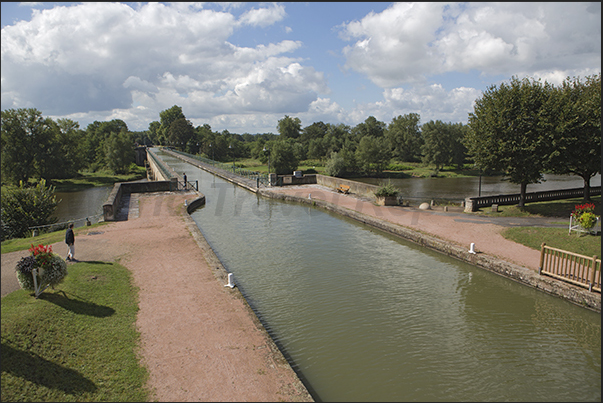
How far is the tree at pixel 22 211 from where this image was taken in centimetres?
1641

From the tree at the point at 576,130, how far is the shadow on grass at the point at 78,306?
65.3 feet

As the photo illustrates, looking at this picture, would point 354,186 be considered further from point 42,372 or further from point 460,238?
point 42,372

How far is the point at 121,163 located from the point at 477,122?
5533cm

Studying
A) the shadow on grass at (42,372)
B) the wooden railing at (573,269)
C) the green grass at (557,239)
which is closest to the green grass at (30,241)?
the shadow on grass at (42,372)

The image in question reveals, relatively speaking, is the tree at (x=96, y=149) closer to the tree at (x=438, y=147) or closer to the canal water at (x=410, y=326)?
the tree at (x=438, y=147)

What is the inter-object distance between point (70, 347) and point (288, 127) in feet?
280

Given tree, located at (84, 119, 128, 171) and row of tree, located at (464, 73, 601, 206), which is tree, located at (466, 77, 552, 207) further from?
tree, located at (84, 119, 128, 171)

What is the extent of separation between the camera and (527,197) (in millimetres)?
22906

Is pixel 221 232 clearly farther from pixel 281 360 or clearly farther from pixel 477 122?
pixel 477 122

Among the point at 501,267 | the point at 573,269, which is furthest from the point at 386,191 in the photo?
the point at 573,269

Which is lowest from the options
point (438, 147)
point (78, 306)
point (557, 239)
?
point (78, 306)

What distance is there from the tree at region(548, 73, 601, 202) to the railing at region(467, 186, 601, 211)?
11.7 feet

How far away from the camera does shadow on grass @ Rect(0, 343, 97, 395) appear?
5.53m

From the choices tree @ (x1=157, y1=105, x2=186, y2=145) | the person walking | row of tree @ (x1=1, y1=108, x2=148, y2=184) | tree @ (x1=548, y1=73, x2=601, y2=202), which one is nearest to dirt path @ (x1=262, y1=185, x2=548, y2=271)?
tree @ (x1=548, y1=73, x2=601, y2=202)
